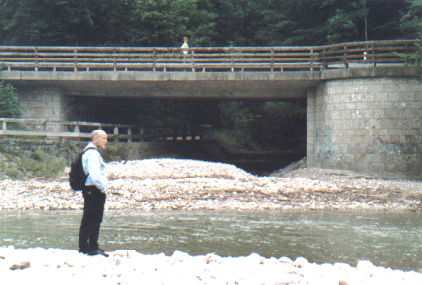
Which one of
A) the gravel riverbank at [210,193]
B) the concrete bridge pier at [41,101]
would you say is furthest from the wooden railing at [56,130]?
the gravel riverbank at [210,193]

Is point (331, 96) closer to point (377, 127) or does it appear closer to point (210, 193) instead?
point (377, 127)

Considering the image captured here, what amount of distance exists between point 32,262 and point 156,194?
8.57m

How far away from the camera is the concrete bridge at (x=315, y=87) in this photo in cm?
2095

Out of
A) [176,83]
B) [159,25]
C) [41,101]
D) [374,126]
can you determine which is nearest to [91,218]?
[374,126]

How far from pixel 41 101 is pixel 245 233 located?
59.2 feet

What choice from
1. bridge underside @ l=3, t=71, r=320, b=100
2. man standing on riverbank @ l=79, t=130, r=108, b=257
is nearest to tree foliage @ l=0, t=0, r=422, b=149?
bridge underside @ l=3, t=71, r=320, b=100

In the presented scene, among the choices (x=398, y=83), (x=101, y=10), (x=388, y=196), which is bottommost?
(x=388, y=196)

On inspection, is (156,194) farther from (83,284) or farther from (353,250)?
(83,284)

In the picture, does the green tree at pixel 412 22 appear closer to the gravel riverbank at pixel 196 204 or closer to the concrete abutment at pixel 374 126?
the concrete abutment at pixel 374 126

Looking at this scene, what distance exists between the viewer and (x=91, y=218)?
698cm

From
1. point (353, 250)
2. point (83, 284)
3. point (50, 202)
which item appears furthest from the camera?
point (50, 202)

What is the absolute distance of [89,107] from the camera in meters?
29.3

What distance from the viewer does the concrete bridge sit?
2095 cm

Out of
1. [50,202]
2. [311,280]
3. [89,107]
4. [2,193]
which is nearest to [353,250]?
[311,280]
